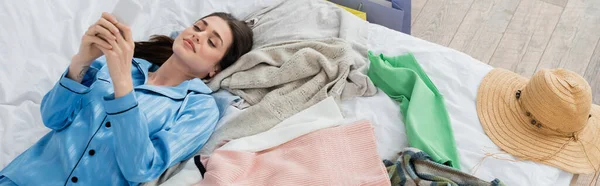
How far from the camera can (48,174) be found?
1329 millimetres

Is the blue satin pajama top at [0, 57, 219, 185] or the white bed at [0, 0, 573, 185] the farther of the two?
the white bed at [0, 0, 573, 185]

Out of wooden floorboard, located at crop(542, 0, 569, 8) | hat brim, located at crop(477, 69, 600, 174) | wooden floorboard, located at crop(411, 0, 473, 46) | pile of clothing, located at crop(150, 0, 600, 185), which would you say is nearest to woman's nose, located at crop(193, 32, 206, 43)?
pile of clothing, located at crop(150, 0, 600, 185)

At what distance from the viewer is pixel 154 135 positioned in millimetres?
1319

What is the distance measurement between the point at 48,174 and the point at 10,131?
19 cm

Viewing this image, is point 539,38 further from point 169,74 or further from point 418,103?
point 169,74

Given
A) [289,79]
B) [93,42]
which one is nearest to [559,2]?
[289,79]

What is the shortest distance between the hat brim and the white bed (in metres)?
0.02

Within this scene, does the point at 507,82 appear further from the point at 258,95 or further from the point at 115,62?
the point at 115,62

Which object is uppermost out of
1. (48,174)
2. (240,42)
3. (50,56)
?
(240,42)

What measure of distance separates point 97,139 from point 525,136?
995 millimetres

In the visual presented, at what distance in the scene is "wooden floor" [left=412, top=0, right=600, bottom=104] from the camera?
7.27 ft

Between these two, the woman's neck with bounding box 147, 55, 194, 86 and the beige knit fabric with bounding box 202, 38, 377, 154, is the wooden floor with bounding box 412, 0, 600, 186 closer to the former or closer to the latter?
the beige knit fabric with bounding box 202, 38, 377, 154

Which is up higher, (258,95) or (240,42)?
(240,42)

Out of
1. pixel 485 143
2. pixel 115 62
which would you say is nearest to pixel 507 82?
pixel 485 143
